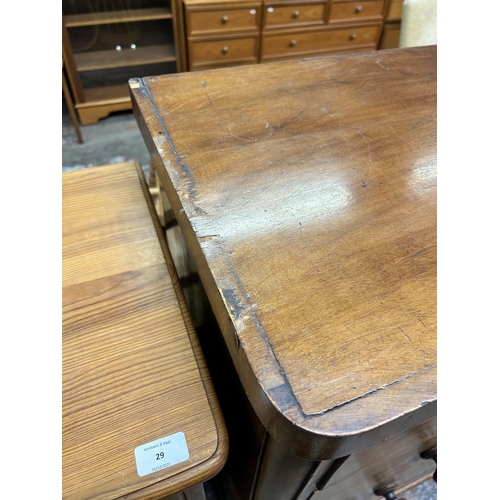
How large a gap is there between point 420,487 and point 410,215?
0.82 meters

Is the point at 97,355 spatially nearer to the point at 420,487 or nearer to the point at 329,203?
the point at 329,203

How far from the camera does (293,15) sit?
6.19 ft

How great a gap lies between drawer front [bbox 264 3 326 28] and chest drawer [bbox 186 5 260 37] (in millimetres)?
63

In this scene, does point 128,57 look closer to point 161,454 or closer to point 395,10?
point 395,10

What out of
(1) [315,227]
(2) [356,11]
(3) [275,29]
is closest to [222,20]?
(3) [275,29]

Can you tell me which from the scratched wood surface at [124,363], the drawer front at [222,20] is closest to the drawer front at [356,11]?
the drawer front at [222,20]

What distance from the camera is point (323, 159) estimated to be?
581 millimetres

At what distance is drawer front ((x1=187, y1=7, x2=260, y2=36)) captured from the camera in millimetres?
1757

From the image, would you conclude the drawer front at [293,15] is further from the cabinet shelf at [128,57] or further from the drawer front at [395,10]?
the cabinet shelf at [128,57]

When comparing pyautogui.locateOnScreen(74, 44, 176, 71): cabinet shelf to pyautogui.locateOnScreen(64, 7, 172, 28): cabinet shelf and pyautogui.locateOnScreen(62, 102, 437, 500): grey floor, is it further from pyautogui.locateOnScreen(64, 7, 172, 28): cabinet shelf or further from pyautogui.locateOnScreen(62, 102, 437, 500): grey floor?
pyautogui.locateOnScreen(62, 102, 437, 500): grey floor

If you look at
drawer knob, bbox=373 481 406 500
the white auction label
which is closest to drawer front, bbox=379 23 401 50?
drawer knob, bbox=373 481 406 500

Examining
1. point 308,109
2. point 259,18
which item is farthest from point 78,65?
point 308,109

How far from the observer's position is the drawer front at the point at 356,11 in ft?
6.36

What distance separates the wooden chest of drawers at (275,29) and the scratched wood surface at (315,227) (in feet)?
4.03
